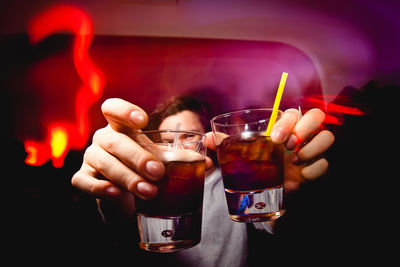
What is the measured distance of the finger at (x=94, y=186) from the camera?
1.05 metres

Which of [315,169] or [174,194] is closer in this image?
[174,194]

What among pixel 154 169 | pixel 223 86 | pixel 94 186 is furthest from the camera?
pixel 223 86

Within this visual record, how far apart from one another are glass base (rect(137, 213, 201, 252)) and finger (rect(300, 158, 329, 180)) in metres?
0.61

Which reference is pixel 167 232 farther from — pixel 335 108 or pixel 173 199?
pixel 335 108

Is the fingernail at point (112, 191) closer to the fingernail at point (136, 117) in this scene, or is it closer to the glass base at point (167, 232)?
the glass base at point (167, 232)

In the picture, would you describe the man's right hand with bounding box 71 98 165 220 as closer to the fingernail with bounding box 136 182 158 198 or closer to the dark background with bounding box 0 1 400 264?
the fingernail with bounding box 136 182 158 198

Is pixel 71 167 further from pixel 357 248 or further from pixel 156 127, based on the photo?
pixel 357 248

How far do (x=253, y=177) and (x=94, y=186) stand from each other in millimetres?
658

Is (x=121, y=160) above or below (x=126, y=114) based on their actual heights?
below

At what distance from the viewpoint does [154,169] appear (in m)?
0.86

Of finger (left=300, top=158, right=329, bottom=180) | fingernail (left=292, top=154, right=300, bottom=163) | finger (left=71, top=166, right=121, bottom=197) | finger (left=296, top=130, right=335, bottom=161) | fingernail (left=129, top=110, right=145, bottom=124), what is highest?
fingernail (left=129, top=110, right=145, bottom=124)

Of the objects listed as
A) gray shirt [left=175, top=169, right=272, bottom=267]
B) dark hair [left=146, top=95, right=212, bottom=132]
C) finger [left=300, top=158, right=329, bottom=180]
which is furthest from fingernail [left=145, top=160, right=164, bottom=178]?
dark hair [left=146, top=95, right=212, bottom=132]

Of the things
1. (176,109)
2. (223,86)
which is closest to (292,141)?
(176,109)

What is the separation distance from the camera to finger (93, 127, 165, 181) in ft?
2.84
